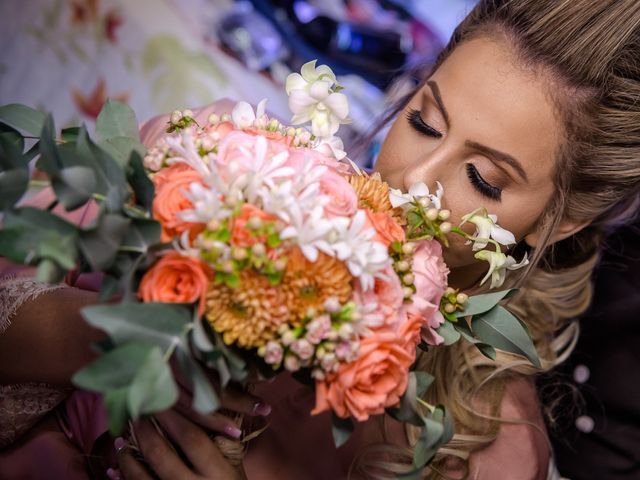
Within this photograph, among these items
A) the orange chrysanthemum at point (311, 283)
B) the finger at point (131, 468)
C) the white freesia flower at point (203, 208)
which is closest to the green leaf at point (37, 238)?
the white freesia flower at point (203, 208)

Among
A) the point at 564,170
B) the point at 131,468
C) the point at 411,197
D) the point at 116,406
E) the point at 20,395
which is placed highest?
the point at 564,170

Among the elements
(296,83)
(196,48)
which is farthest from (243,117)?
(196,48)

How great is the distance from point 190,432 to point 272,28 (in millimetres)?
1693

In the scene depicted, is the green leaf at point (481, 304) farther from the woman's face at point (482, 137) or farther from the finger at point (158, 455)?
the finger at point (158, 455)

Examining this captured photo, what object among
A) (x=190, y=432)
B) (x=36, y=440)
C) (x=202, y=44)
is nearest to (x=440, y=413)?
(x=190, y=432)

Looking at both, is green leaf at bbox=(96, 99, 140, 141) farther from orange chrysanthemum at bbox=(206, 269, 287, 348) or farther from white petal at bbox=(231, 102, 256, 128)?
orange chrysanthemum at bbox=(206, 269, 287, 348)

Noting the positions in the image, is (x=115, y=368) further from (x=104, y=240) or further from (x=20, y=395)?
(x=20, y=395)

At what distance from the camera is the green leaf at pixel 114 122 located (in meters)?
0.77

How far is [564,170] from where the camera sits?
1.10 meters

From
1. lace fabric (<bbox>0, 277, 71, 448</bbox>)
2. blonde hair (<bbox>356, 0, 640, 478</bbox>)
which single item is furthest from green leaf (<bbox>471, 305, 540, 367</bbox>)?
lace fabric (<bbox>0, 277, 71, 448</bbox>)

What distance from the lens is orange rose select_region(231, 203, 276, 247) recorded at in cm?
66

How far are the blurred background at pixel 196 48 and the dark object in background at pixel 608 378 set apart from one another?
863 millimetres

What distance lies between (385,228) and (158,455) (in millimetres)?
480

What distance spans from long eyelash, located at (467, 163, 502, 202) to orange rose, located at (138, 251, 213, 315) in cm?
53
